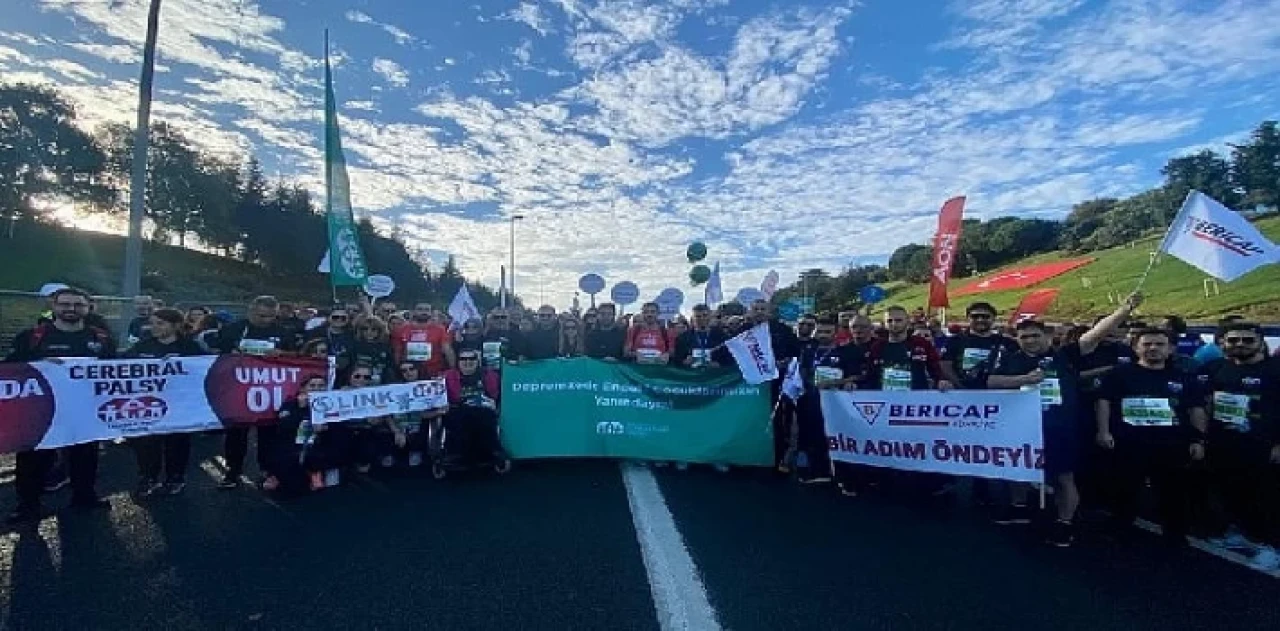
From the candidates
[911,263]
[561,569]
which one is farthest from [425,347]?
[911,263]

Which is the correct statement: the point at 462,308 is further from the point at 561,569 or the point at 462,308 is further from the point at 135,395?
the point at 561,569

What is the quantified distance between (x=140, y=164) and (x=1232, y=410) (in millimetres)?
13316

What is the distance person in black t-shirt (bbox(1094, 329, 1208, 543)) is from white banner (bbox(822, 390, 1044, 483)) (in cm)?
65

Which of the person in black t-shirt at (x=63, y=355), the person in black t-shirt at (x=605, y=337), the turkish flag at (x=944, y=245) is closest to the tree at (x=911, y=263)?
the turkish flag at (x=944, y=245)

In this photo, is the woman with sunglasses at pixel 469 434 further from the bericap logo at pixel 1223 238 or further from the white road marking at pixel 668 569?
the bericap logo at pixel 1223 238

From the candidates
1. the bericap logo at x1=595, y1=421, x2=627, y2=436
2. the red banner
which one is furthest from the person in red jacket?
the red banner

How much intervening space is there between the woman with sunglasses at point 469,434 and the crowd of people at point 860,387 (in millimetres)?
23

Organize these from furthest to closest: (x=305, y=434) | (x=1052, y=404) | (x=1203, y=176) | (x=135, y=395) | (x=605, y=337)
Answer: (x=1203, y=176) → (x=605, y=337) → (x=305, y=434) → (x=135, y=395) → (x=1052, y=404)

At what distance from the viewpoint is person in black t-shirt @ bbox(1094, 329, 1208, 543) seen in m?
5.73

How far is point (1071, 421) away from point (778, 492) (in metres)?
2.61

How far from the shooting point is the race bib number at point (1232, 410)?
5.59 metres

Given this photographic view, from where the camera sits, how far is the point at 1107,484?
6230 millimetres

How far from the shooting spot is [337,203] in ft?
37.3

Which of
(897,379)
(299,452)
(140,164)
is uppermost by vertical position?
(140,164)
